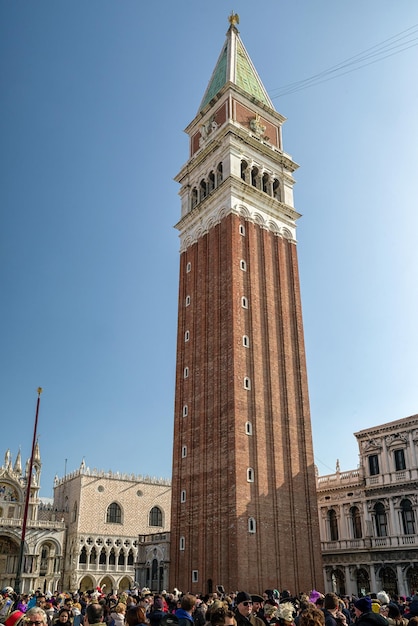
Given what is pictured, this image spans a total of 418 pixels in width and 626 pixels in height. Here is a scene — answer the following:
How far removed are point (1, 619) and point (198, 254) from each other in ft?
111

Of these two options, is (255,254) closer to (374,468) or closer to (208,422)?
(208,422)

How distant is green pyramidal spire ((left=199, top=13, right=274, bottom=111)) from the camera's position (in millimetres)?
49500

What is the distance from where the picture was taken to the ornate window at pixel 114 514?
2329 inches

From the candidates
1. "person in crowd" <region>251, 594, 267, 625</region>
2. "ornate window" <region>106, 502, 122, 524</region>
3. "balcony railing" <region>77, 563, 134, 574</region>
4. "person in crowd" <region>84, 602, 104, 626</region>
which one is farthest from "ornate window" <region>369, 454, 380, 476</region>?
"person in crowd" <region>84, 602, 104, 626</region>

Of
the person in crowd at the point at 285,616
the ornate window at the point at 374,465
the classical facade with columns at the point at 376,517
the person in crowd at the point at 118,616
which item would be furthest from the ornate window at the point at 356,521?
the person in crowd at the point at 285,616

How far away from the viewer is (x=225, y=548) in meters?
32.2

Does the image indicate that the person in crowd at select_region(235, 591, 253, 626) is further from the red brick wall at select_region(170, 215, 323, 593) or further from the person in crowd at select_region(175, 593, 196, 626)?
the red brick wall at select_region(170, 215, 323, 593)

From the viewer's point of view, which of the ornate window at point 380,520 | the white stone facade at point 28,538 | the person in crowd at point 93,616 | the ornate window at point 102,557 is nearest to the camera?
the person in crowd at point 93,616

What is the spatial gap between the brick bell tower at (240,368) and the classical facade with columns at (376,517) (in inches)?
277

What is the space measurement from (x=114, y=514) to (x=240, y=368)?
32130 mm

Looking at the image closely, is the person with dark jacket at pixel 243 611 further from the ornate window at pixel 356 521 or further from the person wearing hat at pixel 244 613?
the ornate window at pixel 356 521

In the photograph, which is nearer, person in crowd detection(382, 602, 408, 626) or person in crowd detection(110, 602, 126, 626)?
person in crowd detection(382, 602, 408, 626)

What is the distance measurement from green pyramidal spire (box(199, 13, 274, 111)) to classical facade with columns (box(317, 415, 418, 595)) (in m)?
31.6

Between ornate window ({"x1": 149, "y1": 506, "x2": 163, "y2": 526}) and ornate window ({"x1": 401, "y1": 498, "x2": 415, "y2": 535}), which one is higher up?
ornate window ({"x1": 149, "y1": 506, "x2": 163, "y2": 526})
